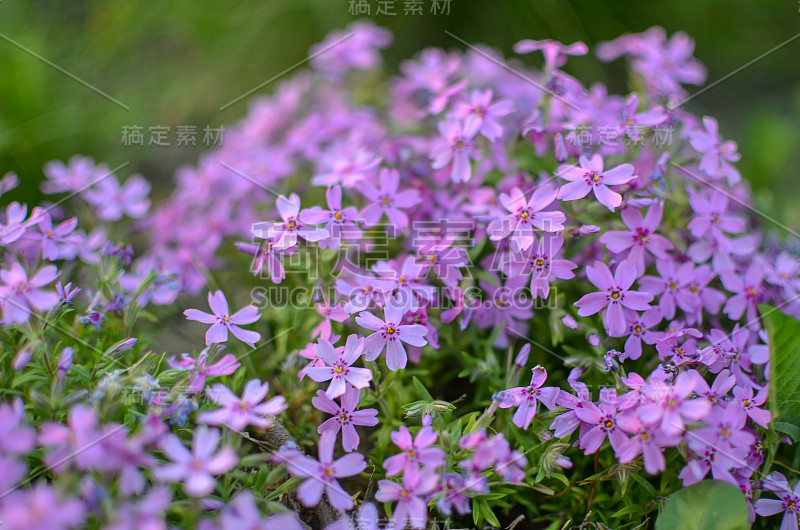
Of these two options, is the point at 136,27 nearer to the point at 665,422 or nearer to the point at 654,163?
the point at 654,163

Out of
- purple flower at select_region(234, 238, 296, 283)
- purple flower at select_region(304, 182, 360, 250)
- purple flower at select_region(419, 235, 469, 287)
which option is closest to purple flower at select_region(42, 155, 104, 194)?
purple flower at select_region(234, 238, 296, 283)

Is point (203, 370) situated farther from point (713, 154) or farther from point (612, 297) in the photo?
point (713, 154)

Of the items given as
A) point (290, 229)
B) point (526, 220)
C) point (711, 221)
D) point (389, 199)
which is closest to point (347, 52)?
point (389, 199)

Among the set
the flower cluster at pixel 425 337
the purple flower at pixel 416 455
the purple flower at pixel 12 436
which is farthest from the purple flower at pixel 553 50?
the purple flower at pixel 12 436

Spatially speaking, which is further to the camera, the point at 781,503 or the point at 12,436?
the point at 781,503

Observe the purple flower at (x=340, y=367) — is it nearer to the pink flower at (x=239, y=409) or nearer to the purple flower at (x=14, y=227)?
the pink flower at (x=239, y=409)

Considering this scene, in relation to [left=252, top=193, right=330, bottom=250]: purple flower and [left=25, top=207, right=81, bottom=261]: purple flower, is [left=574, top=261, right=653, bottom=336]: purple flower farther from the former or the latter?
[left=25, top=207, right=81, bottom=261]: purple flower
